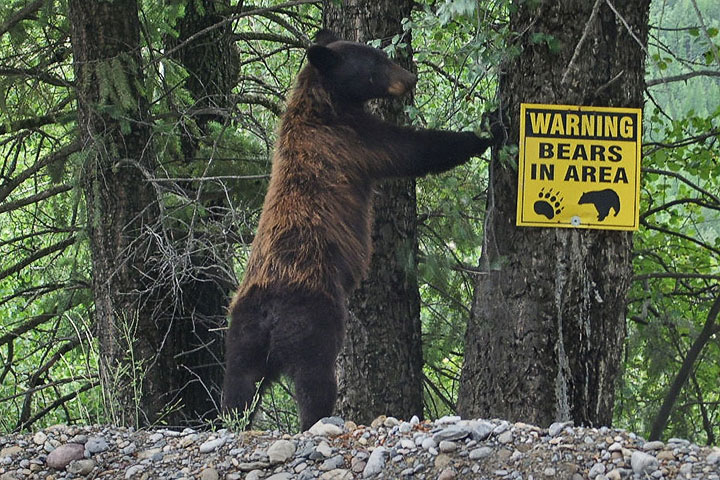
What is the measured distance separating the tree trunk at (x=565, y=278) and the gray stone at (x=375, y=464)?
1586 mm

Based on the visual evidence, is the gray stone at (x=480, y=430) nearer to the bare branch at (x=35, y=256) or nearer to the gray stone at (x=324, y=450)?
the gray stone at (x=324, y=450)

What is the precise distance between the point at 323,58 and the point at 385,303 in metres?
1.90

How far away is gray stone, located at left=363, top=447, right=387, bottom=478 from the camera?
12.4 ft

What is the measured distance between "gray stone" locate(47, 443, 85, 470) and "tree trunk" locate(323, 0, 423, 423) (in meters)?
2.69

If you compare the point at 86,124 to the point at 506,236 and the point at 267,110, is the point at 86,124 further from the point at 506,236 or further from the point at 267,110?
the point at 506,236

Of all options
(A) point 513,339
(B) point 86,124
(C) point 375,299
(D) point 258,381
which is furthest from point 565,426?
(B) point 86,124

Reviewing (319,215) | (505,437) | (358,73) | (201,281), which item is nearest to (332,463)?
(505,437)

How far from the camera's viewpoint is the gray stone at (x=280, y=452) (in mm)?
3973

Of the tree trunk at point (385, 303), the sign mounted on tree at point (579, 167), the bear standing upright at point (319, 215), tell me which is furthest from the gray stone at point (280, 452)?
the tree trunk at point (385, 303)

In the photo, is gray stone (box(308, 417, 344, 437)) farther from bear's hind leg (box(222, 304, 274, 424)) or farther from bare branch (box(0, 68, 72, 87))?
bare branch (box(0, 68, 72, 87))

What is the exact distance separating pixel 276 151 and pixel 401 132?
81cm

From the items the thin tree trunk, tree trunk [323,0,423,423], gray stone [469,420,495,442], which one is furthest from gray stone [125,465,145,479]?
the thin tree trunk

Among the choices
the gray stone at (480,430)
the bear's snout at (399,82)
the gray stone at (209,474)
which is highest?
the bear's snout at (399,82)

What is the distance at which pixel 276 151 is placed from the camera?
594 centimetres
